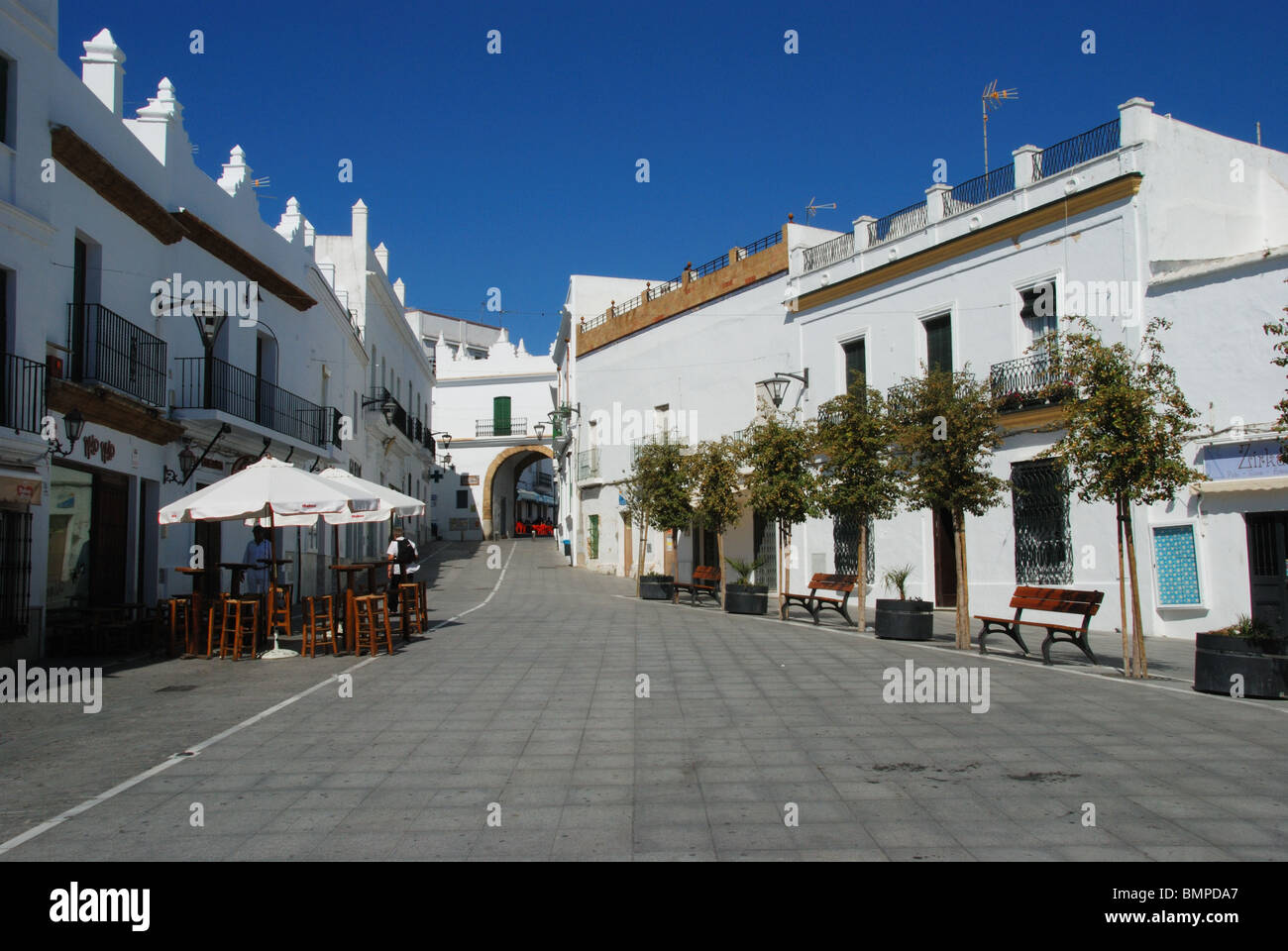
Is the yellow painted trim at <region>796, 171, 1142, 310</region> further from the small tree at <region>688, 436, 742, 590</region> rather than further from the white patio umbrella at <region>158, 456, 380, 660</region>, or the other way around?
the white patio umbrella at <region>158, 456, 380, 660</region>

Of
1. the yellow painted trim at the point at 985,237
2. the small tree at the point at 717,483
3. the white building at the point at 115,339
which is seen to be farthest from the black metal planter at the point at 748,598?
the white building at the point at 115,339

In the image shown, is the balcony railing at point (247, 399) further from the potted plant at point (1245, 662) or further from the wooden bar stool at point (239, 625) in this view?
the potted plant at point (1245, 662)

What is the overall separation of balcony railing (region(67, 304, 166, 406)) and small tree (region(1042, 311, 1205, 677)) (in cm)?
1221

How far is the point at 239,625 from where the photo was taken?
12453 millimetres

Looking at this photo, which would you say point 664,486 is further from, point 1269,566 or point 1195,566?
point 1269,566

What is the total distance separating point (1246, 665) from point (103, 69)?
55.2 ft

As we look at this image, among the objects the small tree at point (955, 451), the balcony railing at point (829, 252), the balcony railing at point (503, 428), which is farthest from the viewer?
the balcony railing at point (503, 428)

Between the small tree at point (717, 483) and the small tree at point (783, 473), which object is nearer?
the small tree at point (783, 473)

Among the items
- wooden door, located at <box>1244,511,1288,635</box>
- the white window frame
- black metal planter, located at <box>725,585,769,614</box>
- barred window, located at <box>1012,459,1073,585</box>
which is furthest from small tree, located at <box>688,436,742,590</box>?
wooden door, located at <box>1244,511,1288,635</box>

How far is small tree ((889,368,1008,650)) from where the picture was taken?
13.1 m

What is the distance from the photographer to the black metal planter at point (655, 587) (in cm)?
2331

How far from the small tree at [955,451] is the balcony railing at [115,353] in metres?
10.9

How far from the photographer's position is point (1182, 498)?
15.5m

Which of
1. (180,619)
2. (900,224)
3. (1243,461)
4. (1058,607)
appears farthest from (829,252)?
(180,619)
